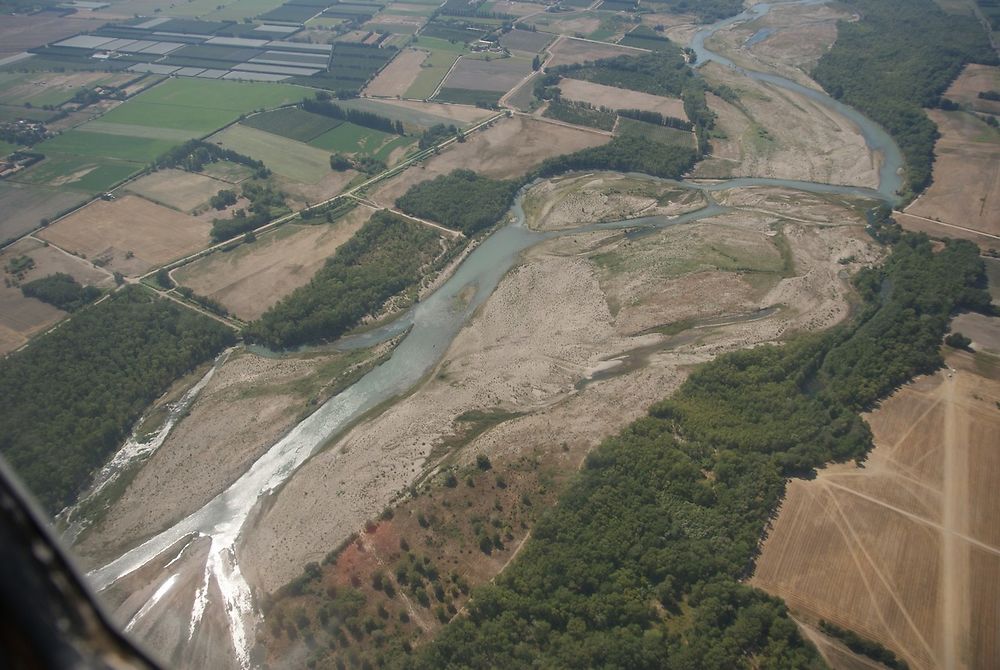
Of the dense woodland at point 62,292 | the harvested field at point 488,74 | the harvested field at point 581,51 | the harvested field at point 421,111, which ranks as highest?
the harvested field at point 581,51

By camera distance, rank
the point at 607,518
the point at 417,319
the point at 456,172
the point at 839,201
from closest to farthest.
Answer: the point at 607,518
the point at 417,319
the point at 839,201
the point at 456,172

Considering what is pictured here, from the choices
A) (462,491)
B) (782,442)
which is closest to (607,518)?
(462,491)

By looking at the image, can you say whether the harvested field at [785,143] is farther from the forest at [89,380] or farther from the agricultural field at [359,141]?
the forest at [89,380]

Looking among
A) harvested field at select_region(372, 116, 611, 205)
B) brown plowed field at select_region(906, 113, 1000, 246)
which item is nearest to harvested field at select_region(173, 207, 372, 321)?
harvested field at select_region(372, 116, 611, 205)

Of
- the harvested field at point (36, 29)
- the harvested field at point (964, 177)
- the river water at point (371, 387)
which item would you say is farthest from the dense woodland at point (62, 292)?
the harvested field at point (964, 177)

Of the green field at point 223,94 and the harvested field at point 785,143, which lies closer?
the harvested field at point 785,143

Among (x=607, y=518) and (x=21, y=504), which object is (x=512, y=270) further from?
(x=21, y=504)
